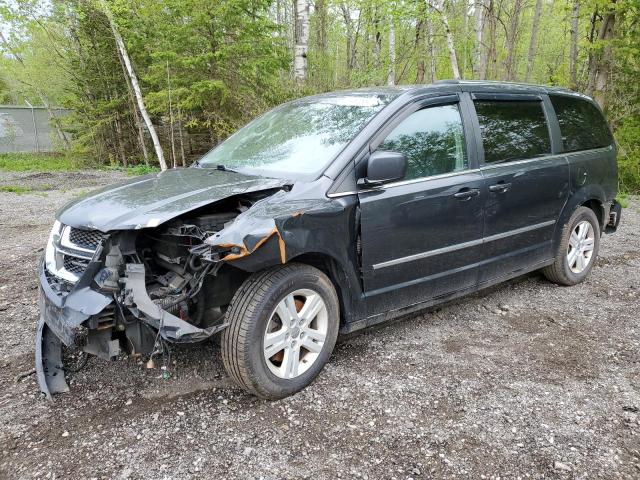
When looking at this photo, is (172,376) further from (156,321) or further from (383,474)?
(383,474)

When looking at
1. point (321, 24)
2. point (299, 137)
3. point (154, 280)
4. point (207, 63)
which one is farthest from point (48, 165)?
point (154, 280)

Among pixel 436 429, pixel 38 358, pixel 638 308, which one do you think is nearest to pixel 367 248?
pixel 436 429

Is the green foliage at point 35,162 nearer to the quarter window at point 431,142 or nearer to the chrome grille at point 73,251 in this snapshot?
the chrome grille at point 73,251

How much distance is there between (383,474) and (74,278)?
6.48 feet

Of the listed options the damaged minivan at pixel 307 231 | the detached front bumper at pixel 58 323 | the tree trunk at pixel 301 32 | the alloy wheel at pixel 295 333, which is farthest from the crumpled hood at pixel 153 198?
the tree trunk at pixel 301 32

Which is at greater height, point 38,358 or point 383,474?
point 38,358

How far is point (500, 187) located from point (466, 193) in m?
0.40

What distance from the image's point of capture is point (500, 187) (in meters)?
3.67

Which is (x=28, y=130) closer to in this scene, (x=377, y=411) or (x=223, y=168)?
(x=223, y=168)

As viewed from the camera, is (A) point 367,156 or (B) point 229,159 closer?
(A) point 367,156

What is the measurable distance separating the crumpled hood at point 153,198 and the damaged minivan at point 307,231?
14mm

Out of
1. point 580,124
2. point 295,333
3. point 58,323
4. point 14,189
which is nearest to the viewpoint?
point 58,323

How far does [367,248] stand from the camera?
3.02 meters

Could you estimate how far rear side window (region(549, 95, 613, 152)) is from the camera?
14.3ft
